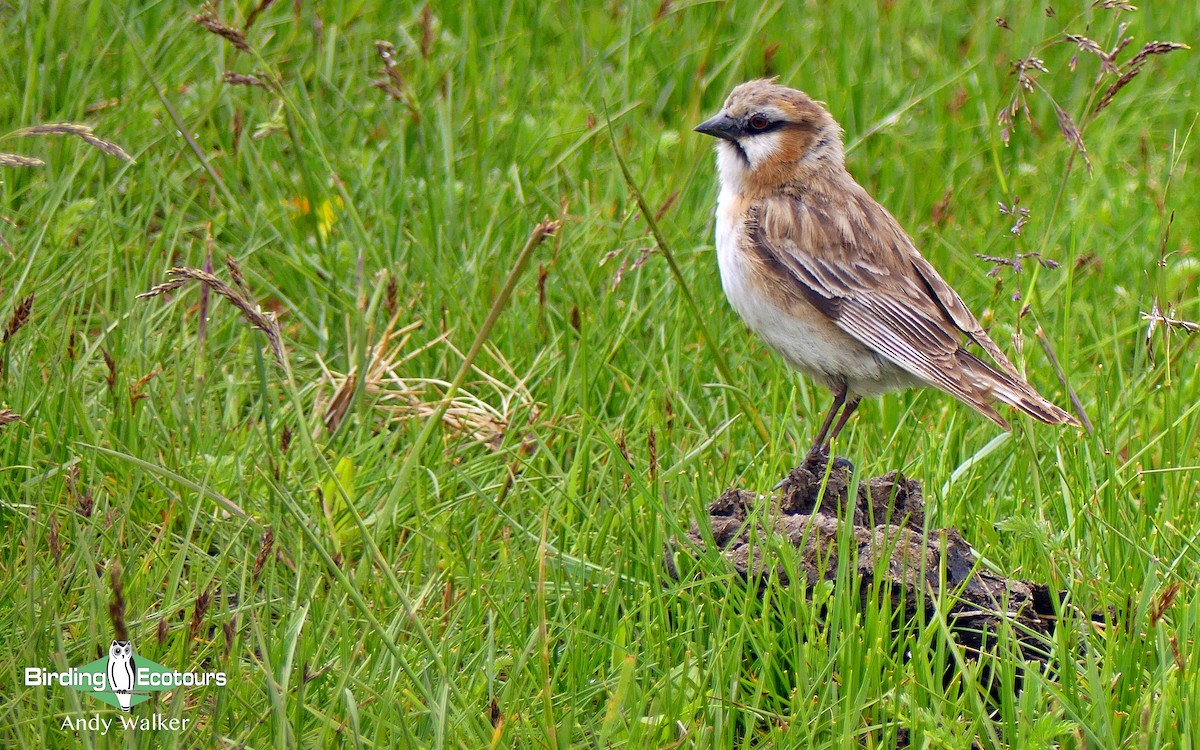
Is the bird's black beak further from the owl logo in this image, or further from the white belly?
the owl logo

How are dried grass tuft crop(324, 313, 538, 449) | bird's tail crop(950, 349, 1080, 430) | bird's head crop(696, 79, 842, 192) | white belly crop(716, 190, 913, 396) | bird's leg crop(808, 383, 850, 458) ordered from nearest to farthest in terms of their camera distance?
bird's tail crop(950, 349, 1080, 430) < bird's leg crop(808, 383, 850, 458) < white belly crop(716, 190, 913, 396) < dried grass tuft crop(324, 313, 538, 449) < bird's head crop(696, 79, 842, 192)

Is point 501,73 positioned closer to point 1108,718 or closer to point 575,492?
point 575,492

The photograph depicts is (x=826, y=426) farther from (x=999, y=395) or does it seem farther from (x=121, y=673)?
(x=121, y=673)

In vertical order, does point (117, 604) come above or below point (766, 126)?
below

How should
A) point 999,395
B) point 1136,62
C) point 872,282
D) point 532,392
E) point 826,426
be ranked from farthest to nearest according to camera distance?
point 532,392, point 872,282, point 826,426, point 999,395, point 1136,62

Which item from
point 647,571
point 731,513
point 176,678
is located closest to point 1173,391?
point 731,513

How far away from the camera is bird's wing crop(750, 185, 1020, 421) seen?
4703 millimetres

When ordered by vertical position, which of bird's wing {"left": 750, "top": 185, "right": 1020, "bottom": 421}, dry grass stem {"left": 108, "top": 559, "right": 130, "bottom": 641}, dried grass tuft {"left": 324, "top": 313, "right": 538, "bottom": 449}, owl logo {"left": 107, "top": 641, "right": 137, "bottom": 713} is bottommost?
dried grass tuft {"left": 324, "top": 313, "right": 538, "bottom": 449}

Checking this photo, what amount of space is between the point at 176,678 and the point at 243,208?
3.23 m

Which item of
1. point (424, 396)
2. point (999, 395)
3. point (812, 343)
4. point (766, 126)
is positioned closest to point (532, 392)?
point (424, 396)

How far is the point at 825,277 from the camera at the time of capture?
5.00 meters

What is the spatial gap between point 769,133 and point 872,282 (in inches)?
34.3

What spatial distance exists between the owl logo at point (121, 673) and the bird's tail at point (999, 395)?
2.78 meters

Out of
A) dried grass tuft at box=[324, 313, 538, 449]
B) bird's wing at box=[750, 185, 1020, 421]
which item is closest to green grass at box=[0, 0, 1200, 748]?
dried grass tuft at box=[324, 313, 538, 449]
